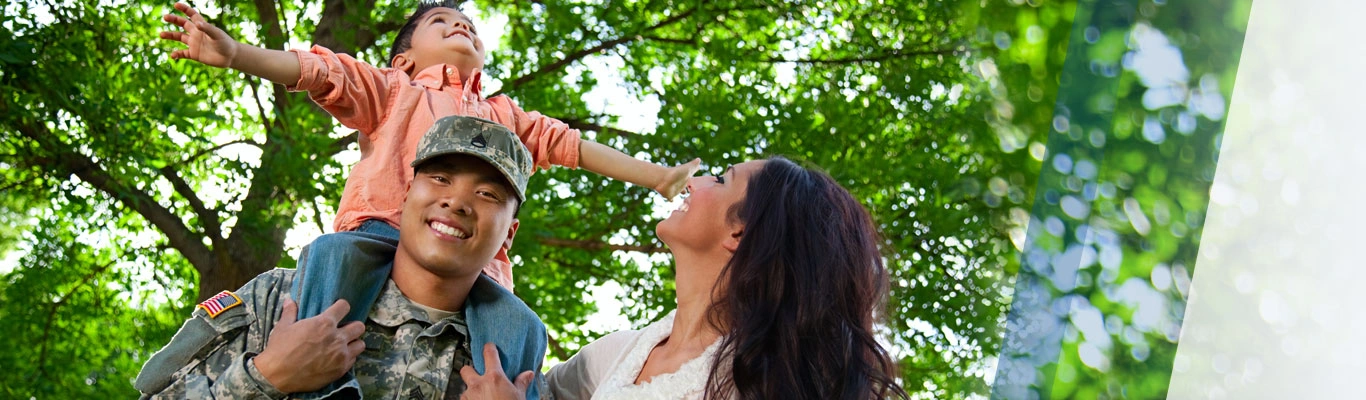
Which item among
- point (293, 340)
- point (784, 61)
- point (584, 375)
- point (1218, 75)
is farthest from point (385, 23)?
point (1218, 75)

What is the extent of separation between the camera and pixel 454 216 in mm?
2689

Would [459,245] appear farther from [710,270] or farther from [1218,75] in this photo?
[1218,75]

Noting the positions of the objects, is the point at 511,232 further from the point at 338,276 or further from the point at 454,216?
the point at 338,276

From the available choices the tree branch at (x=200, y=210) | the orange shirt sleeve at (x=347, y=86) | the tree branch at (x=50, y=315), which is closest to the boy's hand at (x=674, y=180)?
the orange shirt sleeve at (x=347, y=86)

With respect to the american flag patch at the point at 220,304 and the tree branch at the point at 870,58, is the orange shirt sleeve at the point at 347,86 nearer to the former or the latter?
the american flag patch at the point at 220,304

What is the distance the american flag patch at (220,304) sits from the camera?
2547 millimetres

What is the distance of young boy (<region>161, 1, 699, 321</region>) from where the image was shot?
2.69 meters

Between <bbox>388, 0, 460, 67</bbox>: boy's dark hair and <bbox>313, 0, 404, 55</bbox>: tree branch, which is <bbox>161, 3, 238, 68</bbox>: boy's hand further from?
<bbox>313, 0, 404, 55</bbox>: tree branch

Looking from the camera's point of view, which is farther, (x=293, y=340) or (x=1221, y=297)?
(x=293, y=340)

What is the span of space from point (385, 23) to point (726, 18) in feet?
6.82

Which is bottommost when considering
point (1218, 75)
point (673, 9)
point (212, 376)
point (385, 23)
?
point (212, 376)

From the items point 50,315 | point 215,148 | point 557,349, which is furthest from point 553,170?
point 50,315

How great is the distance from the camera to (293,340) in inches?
97.0

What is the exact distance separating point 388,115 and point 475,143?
62 cm
